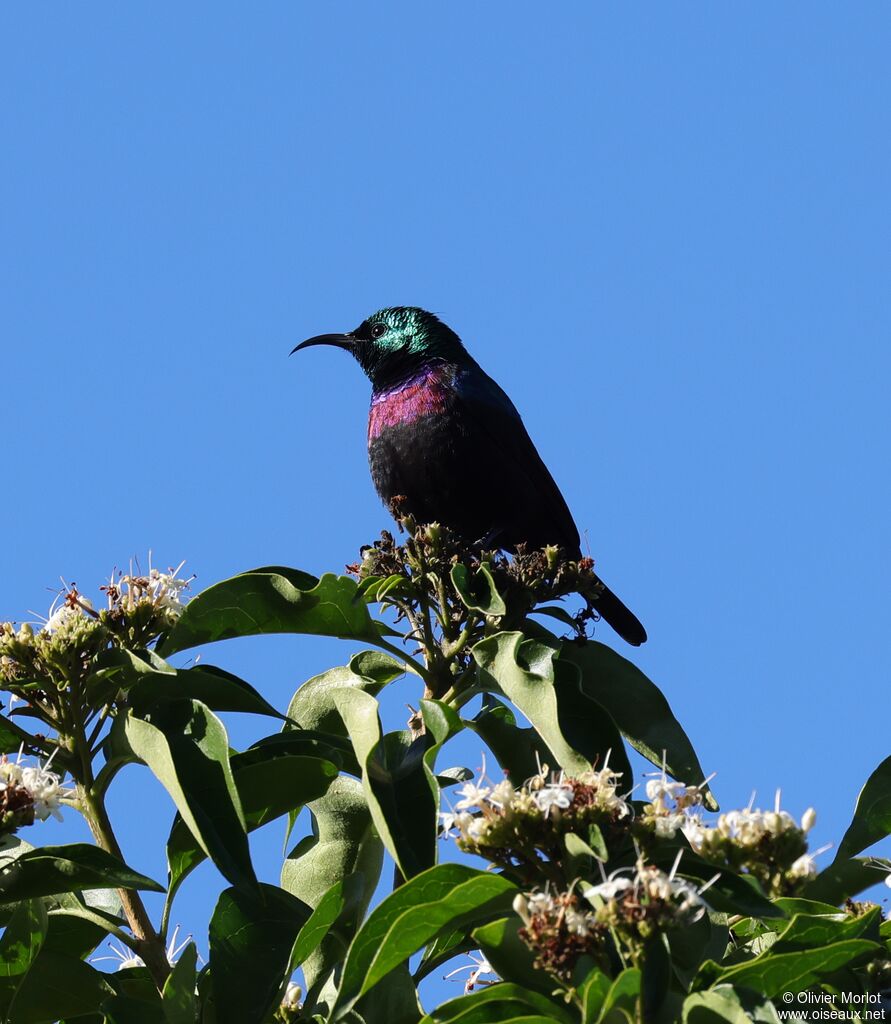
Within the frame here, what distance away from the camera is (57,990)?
2.84 m

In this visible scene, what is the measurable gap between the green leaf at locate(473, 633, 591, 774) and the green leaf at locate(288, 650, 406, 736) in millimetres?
315

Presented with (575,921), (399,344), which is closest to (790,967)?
(575,921)

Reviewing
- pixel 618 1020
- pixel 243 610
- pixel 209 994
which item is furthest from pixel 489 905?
pixel 243 610

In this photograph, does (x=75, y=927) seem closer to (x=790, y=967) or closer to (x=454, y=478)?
(x=790, y=967)

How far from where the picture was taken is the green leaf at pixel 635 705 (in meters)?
3.28

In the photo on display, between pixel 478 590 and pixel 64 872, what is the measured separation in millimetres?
1411

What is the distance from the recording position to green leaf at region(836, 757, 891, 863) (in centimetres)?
295

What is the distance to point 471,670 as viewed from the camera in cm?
357

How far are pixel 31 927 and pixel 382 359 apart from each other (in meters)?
3.94

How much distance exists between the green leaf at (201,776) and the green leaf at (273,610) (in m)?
0.41

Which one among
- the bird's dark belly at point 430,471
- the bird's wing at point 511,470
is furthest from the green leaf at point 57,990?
the bird's wing at point 511,470

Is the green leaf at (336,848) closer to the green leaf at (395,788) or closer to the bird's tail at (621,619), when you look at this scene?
the green leaf at (395,788)

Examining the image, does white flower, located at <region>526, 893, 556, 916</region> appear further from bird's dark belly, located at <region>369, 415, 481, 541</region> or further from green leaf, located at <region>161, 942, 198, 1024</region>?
bird's dark belly, located at <region>369, 415, 481, 541</region>

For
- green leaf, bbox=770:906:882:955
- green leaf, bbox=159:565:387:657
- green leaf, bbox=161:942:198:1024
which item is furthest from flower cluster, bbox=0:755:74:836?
green leaf, bbox=770:906:882:955
